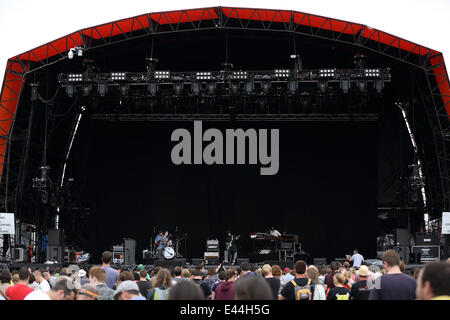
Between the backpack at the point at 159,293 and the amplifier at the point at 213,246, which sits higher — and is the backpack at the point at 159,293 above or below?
below

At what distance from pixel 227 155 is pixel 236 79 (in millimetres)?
5855

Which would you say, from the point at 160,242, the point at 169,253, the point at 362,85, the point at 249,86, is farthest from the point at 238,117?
the point at 362,85

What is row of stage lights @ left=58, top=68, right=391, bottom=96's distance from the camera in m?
21.2

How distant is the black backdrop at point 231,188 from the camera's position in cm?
2664

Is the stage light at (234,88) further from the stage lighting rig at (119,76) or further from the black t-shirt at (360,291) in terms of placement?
the black t-shirt at (360,291)

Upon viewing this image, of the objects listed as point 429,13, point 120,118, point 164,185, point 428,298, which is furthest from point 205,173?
point 428,298

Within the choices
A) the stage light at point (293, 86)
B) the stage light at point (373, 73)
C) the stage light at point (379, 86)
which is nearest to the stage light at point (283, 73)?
the stage light at point (293, 86)

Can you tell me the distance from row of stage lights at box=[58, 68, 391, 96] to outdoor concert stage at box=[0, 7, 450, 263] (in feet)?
2.73

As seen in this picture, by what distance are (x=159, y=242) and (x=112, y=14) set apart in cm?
814

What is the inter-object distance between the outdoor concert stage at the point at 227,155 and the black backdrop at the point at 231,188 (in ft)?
0.13

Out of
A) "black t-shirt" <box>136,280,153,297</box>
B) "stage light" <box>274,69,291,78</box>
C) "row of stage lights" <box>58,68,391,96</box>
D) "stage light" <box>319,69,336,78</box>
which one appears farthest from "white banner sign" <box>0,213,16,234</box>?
"black t-shirt" <box>136,280,153,297</box>

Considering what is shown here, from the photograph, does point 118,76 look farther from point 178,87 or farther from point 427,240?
point 427,240

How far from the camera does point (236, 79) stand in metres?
21.5

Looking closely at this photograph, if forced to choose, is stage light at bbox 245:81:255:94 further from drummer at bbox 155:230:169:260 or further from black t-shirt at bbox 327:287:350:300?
black t-shirt at bbox 327:287:350:300
